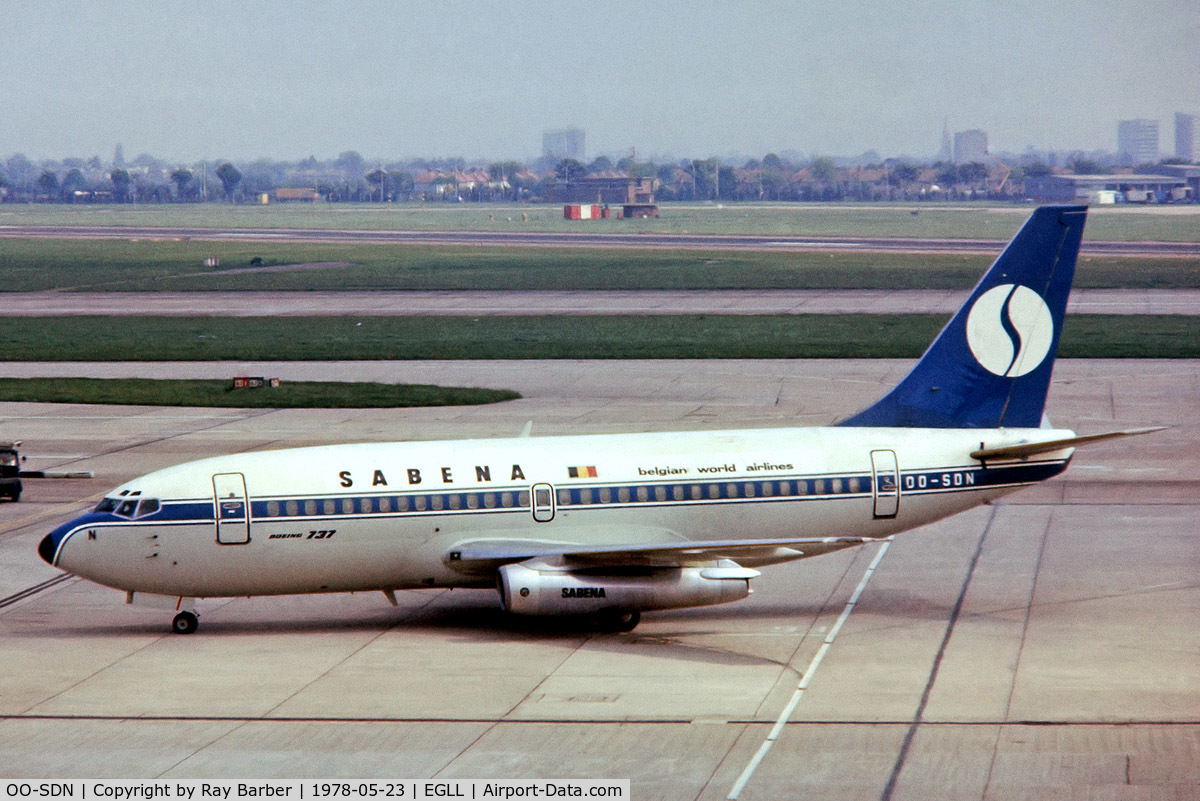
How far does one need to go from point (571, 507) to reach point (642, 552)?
2235 millimetres

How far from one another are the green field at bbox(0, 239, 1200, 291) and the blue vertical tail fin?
76486 mm

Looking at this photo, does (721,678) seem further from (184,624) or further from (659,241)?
(659,241)

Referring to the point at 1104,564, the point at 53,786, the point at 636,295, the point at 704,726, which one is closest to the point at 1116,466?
the point at 1104,564

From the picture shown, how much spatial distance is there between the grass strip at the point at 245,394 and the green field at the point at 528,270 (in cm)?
4967

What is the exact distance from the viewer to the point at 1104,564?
105 feet

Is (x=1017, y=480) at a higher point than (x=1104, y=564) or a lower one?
higher

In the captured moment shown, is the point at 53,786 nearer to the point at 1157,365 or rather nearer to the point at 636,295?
the point at 1157,365

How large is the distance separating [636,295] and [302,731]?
83.9 meters

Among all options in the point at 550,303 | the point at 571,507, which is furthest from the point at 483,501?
the point at 550,303

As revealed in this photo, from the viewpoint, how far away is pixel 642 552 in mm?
26234

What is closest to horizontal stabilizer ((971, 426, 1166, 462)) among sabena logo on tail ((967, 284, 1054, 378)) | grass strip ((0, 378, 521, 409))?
sabena logo on tail ((967, 284, 1054, 378))

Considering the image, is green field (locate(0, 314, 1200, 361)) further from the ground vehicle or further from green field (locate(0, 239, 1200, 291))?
the ground vehicle
